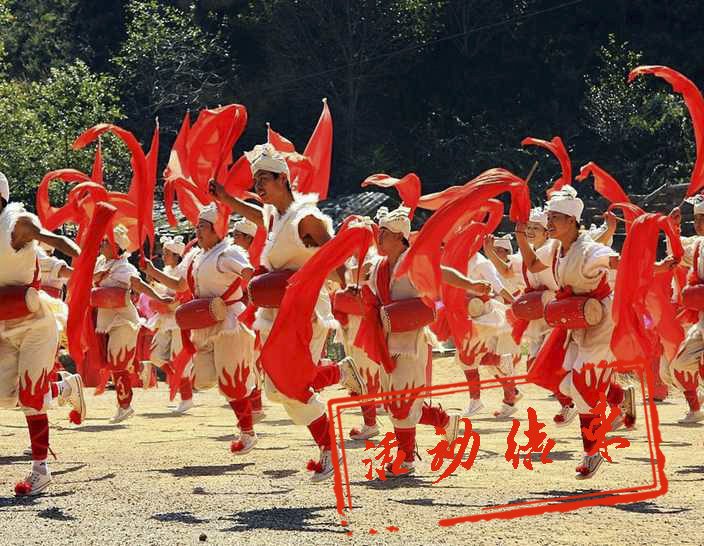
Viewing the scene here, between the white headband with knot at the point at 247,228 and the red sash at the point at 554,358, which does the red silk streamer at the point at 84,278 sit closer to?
the white headband with knot at the point at 247,228

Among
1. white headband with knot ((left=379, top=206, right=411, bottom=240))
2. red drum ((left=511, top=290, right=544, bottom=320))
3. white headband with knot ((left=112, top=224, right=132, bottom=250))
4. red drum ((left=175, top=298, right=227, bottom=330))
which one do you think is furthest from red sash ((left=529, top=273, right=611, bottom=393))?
white headband with knot ((left=112, top=224, right=132, bottom=250))

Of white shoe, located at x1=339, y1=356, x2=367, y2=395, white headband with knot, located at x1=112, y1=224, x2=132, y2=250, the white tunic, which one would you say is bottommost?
white shoe, located at x1=339, y1=356, x2=367, y2=395

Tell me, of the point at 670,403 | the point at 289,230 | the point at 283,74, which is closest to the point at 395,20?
the point at 283,74

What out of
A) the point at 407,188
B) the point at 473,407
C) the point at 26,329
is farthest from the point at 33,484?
the point at 473,407

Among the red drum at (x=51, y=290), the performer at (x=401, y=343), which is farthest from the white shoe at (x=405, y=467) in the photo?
the red drum at (x=51, y=290)

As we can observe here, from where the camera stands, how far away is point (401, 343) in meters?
8.09

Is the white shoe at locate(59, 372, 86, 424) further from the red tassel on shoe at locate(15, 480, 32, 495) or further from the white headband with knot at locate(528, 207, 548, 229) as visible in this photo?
the white headband with knot at locate(528, 207, 548, 229)

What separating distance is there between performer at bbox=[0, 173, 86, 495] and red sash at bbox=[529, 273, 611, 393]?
2919mm

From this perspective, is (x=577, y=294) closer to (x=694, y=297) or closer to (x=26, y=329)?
(x=694, y=297)

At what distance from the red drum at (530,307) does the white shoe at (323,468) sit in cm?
309

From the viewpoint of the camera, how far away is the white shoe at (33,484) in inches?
297

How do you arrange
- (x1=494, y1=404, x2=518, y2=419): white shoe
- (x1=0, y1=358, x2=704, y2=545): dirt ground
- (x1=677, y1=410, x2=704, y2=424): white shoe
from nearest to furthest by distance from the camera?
(x1=0, y1=358, x2=704, y2=545): dirt ground → (x1=677, y1=410, x2=704, y2=424): white shoe → (x1=494, y1=404, x2=518, y2=419): white shoe

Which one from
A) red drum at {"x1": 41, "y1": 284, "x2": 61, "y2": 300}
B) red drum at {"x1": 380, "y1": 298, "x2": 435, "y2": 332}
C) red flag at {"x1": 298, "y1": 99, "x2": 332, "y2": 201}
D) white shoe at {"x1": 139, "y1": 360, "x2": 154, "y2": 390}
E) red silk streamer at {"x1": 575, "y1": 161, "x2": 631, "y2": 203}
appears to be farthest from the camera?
white shoe at {"x1": 139, "y1": 360, "x2": 154, "y2": 390}

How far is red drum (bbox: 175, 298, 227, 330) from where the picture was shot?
9391 millimetres
